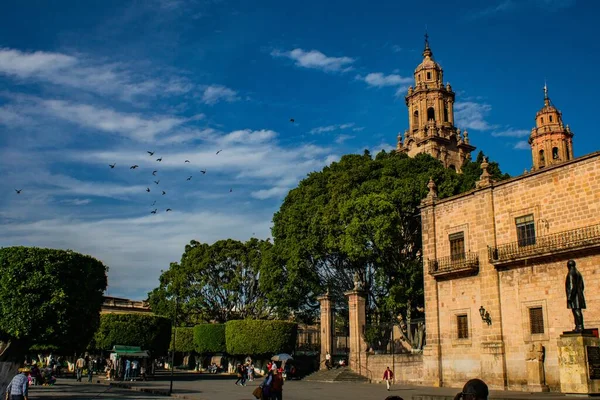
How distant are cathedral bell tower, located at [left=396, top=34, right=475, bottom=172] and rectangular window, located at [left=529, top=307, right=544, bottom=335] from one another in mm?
25244

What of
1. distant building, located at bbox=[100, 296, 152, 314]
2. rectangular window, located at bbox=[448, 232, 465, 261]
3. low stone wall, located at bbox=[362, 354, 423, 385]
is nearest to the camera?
rectangular window, located at bbox=[448, 232, 465, 261]

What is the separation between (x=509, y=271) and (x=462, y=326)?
12.3ft

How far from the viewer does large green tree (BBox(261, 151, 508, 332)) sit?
111 ft

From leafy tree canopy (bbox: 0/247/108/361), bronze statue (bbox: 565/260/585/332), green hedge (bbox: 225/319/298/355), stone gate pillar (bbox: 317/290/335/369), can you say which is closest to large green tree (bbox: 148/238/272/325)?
green hedge (bbox: 225/319/298/355)

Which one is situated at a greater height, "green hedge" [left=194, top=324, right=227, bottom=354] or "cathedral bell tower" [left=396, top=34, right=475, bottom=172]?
"cathedral bell tower" [left=396, top=34, right=475, bottom=172]

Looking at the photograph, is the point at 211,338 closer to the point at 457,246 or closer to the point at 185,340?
the point at 185,340

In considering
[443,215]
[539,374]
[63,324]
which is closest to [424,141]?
[443,215]

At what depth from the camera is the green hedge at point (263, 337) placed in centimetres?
4197

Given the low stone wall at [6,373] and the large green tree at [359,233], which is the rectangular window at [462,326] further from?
the low stone wall at [6,373]

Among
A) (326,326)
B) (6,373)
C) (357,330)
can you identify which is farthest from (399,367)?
(6,373)

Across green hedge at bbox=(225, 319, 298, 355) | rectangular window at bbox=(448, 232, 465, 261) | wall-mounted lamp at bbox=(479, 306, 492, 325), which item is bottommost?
green hedge at bbox=(225, 319, 298, 355)

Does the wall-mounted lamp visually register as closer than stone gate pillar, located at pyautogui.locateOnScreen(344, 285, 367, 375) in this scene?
Yes

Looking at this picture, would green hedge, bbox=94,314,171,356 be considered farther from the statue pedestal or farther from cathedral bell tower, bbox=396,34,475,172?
the statue pedestal

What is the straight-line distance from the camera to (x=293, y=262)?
125 feet
